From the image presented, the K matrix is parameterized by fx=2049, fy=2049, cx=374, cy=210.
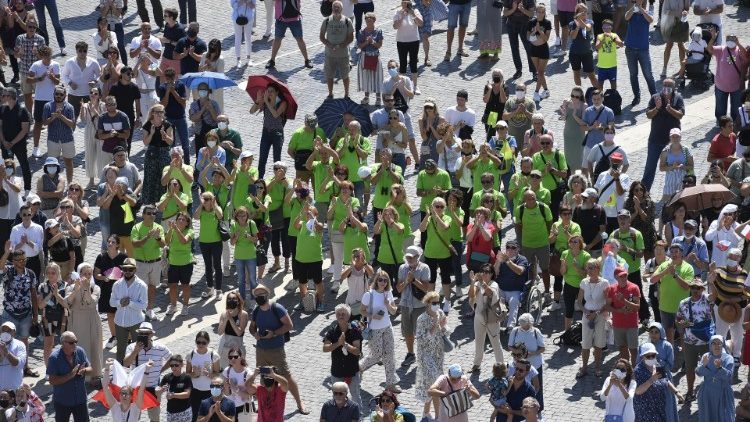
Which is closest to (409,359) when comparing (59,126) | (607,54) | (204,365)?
(204,365)

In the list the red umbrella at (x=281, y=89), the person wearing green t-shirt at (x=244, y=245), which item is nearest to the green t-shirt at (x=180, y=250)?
the person wearing green t-shirt at (x=244, y=245)

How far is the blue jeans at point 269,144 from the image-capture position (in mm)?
30719

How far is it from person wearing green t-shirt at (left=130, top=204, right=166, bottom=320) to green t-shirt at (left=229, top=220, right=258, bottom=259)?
978mm

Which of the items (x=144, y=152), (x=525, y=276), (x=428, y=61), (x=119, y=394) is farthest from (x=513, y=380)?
(x=428, y=61)

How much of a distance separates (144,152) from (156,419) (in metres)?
7.90

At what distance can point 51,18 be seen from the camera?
35.3 metres

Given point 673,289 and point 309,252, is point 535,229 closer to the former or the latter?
point 673,289

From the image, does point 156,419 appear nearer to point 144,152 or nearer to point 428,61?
point 144,152

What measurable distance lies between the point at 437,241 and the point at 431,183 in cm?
132

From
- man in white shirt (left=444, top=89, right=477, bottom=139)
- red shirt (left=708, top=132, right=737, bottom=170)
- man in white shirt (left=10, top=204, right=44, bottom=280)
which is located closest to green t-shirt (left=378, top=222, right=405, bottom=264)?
man in white shirt (left=444, top=89, right=477, bottom=139)

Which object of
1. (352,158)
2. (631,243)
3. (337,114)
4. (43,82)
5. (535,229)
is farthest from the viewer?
(43,82)

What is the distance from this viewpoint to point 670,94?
3036 cm

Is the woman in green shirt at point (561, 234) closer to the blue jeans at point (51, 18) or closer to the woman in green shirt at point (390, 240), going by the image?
the woman in green shirt at point (390, 240)

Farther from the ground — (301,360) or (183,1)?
(183,1)
